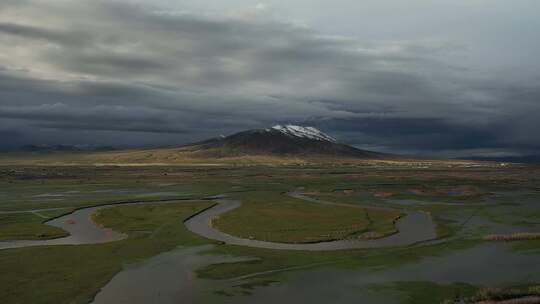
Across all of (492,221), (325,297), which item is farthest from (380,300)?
(492,221)

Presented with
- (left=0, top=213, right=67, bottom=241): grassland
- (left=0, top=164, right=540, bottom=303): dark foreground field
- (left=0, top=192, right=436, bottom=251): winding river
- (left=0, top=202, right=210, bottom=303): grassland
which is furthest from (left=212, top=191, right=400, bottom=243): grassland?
(left=0, top=213, right=67, bottom=241): grassland

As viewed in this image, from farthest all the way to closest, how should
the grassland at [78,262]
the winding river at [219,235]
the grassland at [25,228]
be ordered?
the grassland at [25,228] → the winding river at [219,235] → the grassland at [78,262]

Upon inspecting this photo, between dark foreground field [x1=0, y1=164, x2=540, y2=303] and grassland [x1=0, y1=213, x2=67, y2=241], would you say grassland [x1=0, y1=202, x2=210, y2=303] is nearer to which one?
dark foreground field [x1=0, y1=164, x2=540, y2=303]

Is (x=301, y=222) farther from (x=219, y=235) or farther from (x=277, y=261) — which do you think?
(x=277, y=261)

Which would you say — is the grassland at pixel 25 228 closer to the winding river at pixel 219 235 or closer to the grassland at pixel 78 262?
the winding river at pixel 219 235

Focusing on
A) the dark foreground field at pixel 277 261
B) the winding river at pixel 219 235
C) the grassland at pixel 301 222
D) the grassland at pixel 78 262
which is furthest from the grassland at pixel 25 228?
the grassland at pixel 301 222
